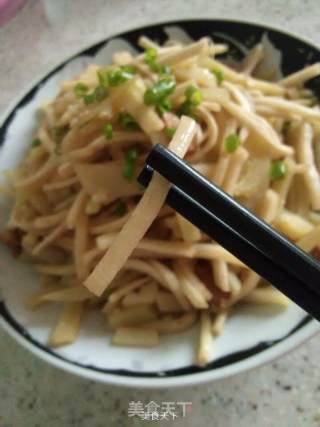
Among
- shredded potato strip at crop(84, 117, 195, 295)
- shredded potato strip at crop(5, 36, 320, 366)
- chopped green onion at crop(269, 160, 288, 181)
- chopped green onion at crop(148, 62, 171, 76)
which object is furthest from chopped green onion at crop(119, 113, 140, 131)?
shredded potato strip at crop(84, 117, 195, 295)

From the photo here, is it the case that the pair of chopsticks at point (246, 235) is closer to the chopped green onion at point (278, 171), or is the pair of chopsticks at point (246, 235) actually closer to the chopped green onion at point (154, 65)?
the chopped green onion at point (278, 171)

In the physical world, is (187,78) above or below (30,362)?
above

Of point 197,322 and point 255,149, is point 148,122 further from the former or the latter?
point 197,322

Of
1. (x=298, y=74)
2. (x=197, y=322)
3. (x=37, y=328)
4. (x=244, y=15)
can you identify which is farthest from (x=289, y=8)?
(x=37, y=328)

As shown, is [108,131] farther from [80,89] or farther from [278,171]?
[278,171]

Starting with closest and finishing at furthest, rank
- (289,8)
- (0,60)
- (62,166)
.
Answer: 1. (62,166)
2. (289,8)
3. (0,60)

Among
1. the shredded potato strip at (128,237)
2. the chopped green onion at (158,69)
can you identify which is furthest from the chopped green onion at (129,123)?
the shredded potato strip at (128,237)

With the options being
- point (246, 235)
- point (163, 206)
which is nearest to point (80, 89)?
point (163, 206)

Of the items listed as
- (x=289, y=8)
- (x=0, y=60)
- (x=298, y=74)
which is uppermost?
(x=0, y=60)
